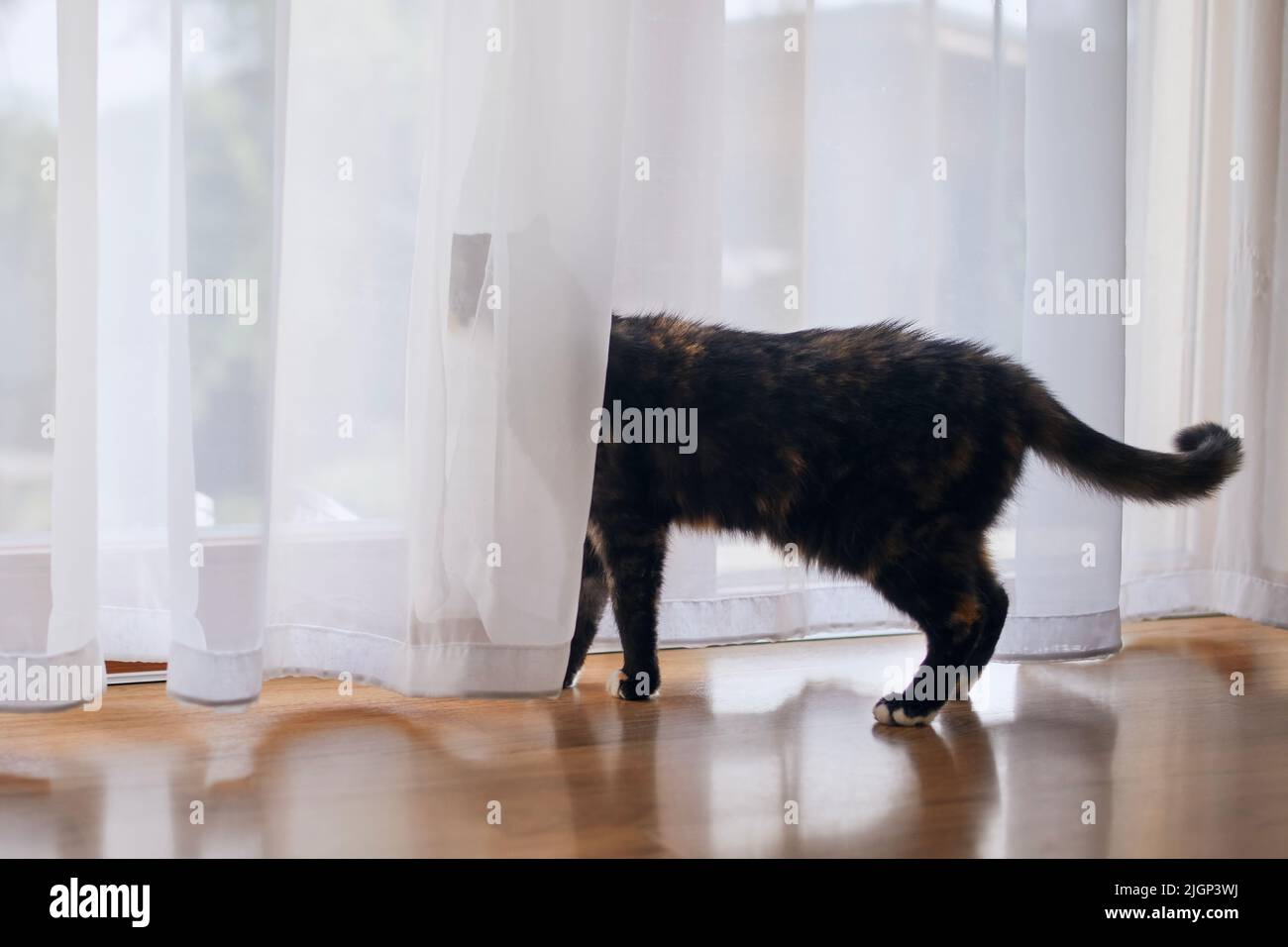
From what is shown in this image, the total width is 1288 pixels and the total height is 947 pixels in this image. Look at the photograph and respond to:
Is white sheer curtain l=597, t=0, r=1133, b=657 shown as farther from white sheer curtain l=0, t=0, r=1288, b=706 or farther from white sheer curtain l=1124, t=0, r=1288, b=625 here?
white sheer curtain l=1124, t=0, r=1288, b=625

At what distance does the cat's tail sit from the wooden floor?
0.39 metres

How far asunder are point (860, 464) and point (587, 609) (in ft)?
1.87

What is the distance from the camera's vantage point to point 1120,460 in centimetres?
179

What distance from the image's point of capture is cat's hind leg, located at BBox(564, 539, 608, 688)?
198cm

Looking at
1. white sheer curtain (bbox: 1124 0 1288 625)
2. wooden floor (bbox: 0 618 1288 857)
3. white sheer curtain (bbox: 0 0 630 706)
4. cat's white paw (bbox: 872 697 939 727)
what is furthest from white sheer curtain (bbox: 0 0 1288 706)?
white sheer curtain (bbox: 1124 0 1288 625)

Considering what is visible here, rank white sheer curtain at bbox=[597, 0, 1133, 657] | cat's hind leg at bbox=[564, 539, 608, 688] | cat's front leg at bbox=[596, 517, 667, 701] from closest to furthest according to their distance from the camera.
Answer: cat's front leg at bbox=[596, 517, 667, 701]
cat's hind leg at bbox=[564, 539, 608, 688]
white sheer curtain at bbox=[597, 0, 1133, 657]

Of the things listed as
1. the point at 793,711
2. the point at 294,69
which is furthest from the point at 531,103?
the point at 793,711

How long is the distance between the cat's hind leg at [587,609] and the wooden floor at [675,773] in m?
0.05

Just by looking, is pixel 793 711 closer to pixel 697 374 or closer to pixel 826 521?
pixel 826 521

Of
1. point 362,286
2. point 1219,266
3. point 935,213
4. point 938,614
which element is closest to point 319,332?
point 362,286

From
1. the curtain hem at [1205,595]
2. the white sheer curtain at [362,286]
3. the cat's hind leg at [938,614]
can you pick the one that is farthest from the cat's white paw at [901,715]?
the curtain hem at [1205,595]

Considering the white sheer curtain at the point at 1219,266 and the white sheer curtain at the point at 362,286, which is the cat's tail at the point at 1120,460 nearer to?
the white sheer curtain at the point at 362,286
